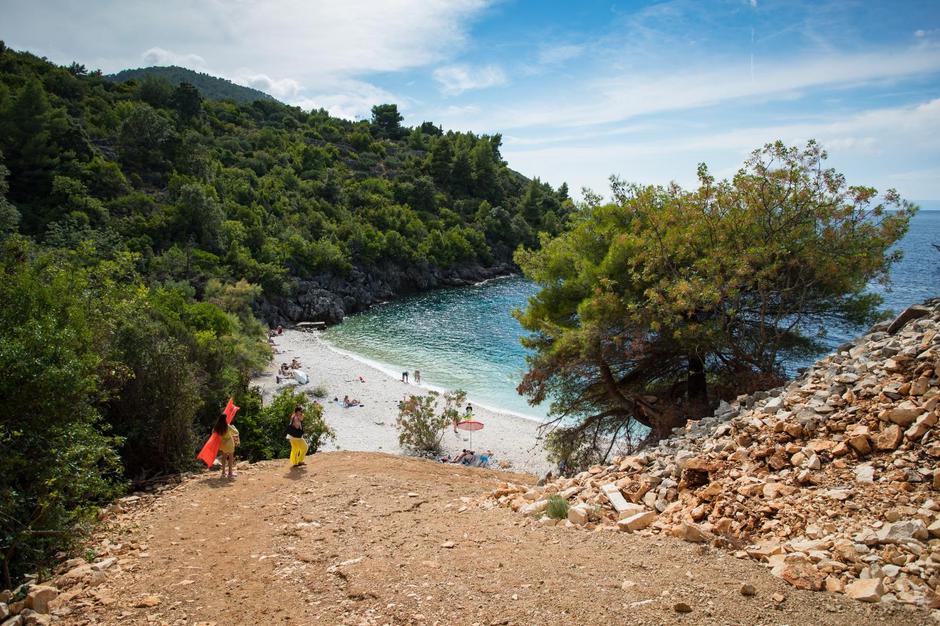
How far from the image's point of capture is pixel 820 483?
6.32 m

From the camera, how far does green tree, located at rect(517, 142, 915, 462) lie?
1141 cm

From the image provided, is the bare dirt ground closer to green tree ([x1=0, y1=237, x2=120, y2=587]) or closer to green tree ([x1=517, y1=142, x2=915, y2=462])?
green tree ([x1=0, y1=237, x2=120, y2=587])

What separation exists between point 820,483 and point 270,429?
14.9 m

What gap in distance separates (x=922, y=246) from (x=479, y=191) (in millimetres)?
93606

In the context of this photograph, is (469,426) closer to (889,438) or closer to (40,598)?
(889,438)

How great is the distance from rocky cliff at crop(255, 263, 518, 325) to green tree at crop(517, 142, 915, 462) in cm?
4694

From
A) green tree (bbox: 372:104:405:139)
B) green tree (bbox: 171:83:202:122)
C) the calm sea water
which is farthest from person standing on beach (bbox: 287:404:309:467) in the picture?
green tree (bbox: 372:104:405:139)

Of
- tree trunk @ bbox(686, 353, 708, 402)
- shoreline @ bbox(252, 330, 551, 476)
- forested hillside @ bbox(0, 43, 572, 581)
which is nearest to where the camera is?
forested hillside @ bbox(0, 43, 572, 581)

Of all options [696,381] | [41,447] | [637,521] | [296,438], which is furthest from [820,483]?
[296,438]

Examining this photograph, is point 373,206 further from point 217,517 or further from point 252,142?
point 217,517

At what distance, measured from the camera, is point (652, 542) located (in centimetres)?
613

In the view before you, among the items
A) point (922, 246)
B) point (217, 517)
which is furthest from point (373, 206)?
point (922, 246)

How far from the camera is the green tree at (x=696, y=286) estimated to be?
11.4 meters

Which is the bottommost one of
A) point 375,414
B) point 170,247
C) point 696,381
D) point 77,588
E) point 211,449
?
point 375,414
